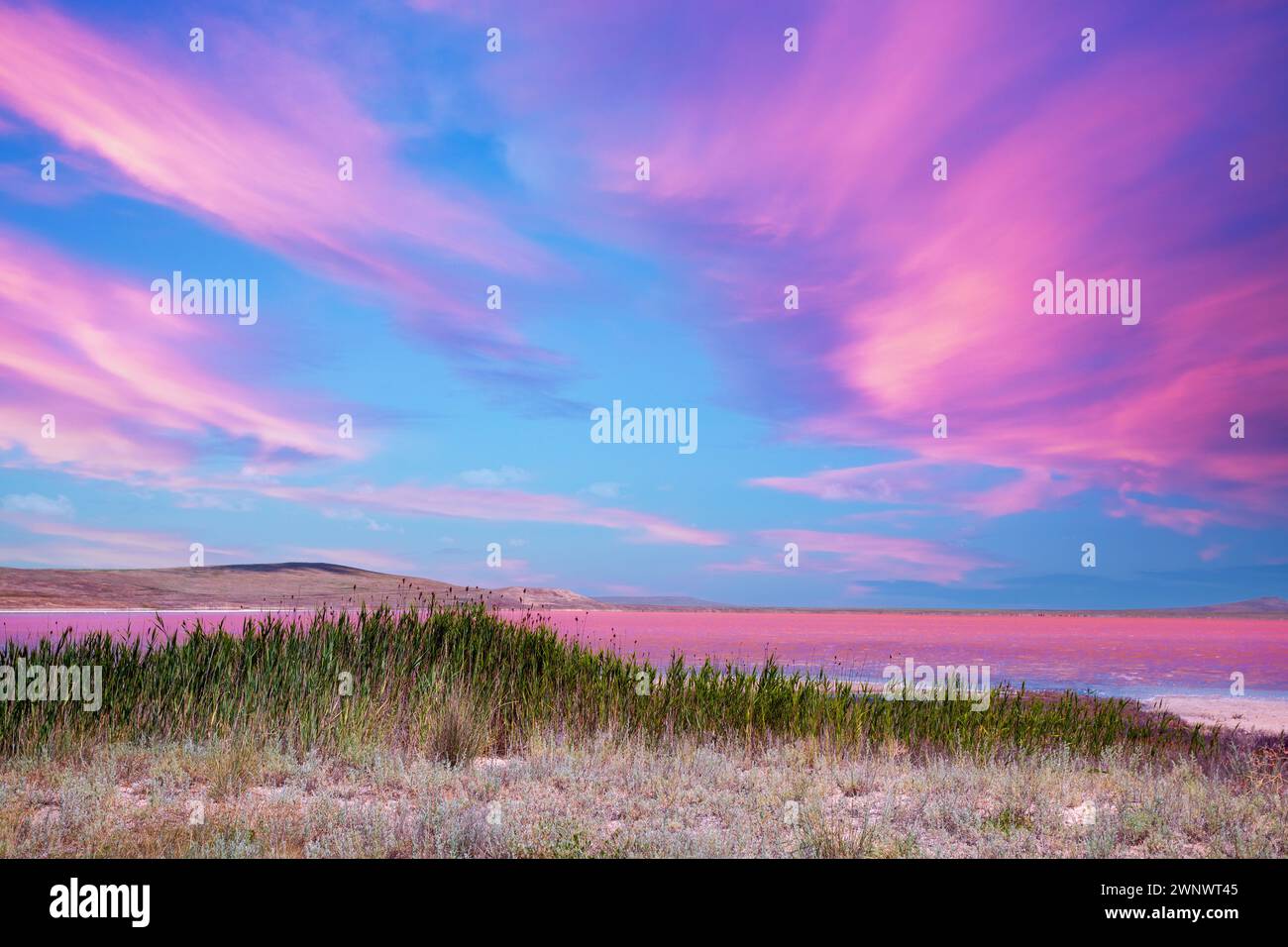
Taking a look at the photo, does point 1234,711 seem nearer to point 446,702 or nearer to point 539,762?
point 539,762

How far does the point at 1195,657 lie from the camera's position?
4438 cm

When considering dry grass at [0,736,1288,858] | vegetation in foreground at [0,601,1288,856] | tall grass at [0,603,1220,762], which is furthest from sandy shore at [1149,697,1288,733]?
dry grass at [0,736,1288,858]

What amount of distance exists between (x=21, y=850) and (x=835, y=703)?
36.2ft

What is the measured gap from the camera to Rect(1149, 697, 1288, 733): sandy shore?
68.0 ft

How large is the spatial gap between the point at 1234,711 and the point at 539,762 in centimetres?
2062

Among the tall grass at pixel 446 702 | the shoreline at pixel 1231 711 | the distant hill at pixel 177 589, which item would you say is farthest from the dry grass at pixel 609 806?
the distant hill at pixel 177 589

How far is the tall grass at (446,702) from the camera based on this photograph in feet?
42.3

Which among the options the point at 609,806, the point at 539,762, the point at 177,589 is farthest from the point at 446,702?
the point at 177,589

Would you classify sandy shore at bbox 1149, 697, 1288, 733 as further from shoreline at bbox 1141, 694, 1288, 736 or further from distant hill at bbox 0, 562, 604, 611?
distant hill at bbox 0, 562, 604, 611

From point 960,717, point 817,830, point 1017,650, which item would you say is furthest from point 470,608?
point 1017,650

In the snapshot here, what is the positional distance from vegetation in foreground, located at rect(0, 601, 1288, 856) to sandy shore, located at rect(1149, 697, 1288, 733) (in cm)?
368

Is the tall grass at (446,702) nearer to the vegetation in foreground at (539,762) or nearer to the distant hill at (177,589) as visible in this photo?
the vegetation in foreground at (539,762)

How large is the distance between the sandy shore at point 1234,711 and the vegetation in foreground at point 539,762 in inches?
145
